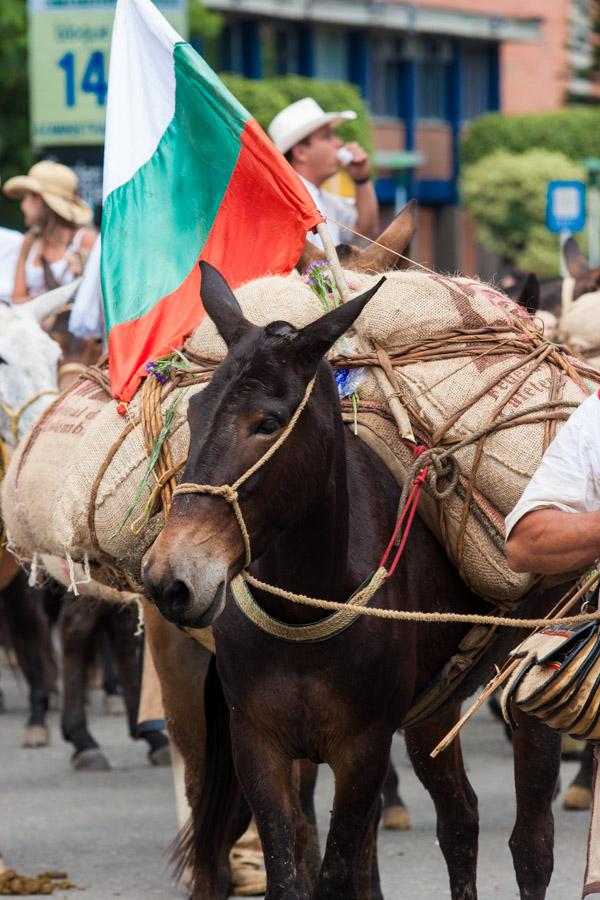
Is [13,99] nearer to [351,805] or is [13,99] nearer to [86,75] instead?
[86,75]

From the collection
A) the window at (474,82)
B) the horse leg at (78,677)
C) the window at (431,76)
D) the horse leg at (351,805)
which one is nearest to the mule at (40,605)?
the horse leg at (78,677)

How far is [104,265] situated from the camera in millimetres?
5824

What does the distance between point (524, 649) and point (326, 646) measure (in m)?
0.76

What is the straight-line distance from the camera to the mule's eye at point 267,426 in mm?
Answer: 4320

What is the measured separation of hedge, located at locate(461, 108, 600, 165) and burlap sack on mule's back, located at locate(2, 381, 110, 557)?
133ft

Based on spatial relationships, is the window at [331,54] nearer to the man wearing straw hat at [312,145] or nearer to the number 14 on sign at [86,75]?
the number 14 on sign at [86,75]

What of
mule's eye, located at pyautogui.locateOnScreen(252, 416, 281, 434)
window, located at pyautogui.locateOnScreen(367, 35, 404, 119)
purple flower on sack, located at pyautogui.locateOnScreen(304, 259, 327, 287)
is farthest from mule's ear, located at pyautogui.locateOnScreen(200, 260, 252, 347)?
window, located at pyautogui.locateOnScreen(367, 35, 404, 119)

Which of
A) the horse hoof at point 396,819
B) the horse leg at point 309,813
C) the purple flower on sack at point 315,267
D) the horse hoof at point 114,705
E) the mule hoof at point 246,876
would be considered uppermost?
the purple flower on sack at point 315,267

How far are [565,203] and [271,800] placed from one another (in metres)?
14.1

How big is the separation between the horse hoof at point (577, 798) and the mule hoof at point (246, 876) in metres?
1.83

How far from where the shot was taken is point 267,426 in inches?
171

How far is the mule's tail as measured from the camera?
597 cm

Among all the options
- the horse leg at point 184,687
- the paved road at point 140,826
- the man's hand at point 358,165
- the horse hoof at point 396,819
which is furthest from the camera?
the man's hand at point 358,165

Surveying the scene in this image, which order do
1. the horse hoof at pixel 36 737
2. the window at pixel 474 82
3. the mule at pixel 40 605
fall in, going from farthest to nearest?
the window at pixel 474 82 < the horse hoof at pixel 36 737 < the mule at pixel 40 605
